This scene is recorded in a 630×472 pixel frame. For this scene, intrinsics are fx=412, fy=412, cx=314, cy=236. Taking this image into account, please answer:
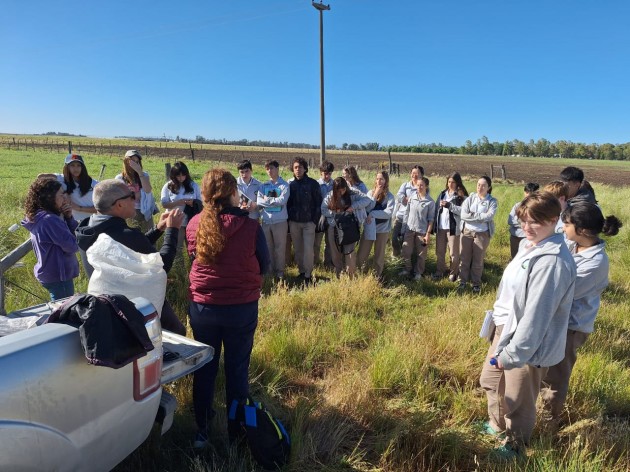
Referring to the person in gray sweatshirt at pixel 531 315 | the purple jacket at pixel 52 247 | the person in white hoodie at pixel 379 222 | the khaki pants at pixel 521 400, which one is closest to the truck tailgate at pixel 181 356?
the purple jacket at pixel 52 247

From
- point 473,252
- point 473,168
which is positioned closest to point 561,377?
point 473,252

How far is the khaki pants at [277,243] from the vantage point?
6.67 m

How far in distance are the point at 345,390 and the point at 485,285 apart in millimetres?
4238

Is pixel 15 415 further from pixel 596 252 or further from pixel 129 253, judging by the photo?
pixel 596 252

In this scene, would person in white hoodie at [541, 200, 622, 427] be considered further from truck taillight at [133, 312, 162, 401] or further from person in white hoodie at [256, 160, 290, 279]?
person in white hoodie at [256, 160, 290, 279]

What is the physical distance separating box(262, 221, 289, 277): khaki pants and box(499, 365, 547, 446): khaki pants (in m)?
4.40

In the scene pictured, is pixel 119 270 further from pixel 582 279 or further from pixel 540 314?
pixel 582 279

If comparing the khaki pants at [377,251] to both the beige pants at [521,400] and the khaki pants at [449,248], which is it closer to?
the khaki pants at [449,248]

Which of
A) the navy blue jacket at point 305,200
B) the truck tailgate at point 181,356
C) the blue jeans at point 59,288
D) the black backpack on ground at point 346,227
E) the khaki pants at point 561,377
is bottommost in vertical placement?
the khaki pants at point 561,377

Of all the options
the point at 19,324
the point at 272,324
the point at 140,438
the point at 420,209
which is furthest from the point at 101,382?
the point at 420,209

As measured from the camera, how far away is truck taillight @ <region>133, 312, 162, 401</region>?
198 centimetres

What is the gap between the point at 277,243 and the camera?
6.74 m

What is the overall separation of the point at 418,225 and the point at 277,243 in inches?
95.5

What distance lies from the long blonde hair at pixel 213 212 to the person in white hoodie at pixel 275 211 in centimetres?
375
